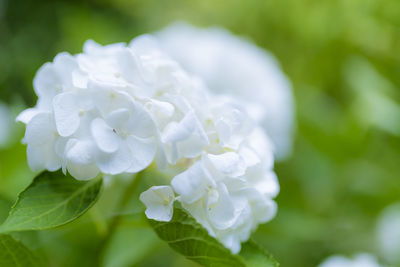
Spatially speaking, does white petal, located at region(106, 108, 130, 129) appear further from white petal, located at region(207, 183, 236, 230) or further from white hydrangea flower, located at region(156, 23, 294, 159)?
white hydrangea flower, located at region(156, 23, 294, 159)

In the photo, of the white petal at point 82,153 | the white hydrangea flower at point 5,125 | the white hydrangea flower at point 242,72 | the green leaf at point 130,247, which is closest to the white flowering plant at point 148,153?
the white petal at point 82,153

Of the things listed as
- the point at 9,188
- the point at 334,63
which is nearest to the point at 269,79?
the point at 334,63

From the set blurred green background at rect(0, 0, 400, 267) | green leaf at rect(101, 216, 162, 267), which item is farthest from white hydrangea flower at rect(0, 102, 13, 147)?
green leaf at rect(101, 216, 162, 267)

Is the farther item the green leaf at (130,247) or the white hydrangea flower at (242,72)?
the white hydrangea flower at (242,72)

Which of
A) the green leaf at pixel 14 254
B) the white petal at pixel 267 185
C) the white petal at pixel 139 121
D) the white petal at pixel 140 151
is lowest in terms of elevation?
the green leaf at pixel 14 254

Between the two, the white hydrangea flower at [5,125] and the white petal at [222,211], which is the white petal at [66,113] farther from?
the white hydrangea flower at [5,125]

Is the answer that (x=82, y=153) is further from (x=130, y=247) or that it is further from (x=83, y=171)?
(x=130, y=247)

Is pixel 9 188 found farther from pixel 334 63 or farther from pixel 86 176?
pixel 334 63
